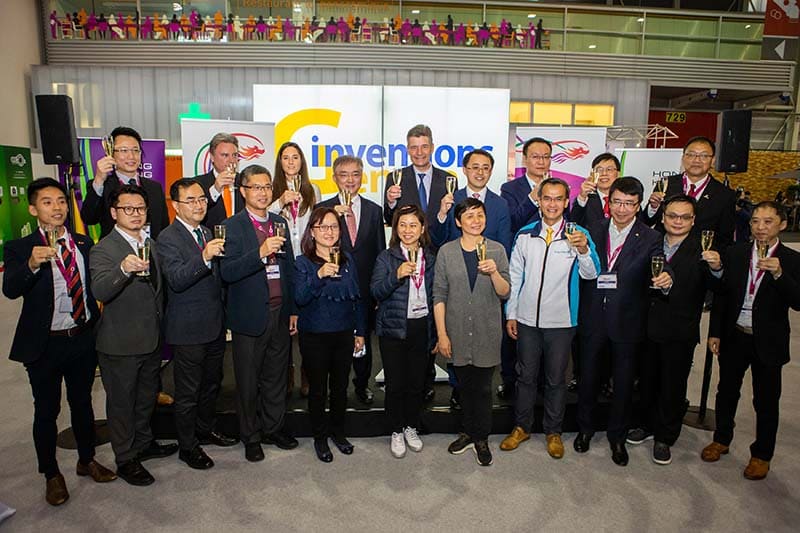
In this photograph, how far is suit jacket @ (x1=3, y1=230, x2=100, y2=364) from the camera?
8.05ft

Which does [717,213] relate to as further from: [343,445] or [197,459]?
[197,459]

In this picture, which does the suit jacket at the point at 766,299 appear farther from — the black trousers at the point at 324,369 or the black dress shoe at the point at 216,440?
the black dress shoe at the point at 216,440

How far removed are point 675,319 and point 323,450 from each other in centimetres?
222

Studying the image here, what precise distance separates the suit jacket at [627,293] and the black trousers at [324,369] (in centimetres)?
148

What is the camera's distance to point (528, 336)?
10.4ft

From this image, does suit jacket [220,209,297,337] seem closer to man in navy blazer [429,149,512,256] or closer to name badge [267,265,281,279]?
name badge [267,265,281,279]

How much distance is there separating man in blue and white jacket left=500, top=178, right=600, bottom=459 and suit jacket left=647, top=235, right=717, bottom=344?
447mm

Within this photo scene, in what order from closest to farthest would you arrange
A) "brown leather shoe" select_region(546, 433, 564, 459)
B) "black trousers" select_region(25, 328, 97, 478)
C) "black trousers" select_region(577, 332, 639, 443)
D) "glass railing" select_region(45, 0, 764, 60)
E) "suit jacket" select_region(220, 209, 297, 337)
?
1. "black trousers" select_region(25, 328, 97, 478)
2. "suit jacket" select_region(220, 209, 297, 337)
3. "black trousers" select_region(577, 332, 639, 443)
4. "brown leather shoe" select_region(546, 433, 564, 459)
5. "glass railing" select_region(45, 0, 764, 60)

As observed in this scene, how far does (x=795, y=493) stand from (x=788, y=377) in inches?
93.5

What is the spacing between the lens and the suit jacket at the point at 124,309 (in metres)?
2.63

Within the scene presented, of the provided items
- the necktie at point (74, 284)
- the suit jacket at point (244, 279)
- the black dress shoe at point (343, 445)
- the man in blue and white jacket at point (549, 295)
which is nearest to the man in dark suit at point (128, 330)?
the necktie at point (74, 284)

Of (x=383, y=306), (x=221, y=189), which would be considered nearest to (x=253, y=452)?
(x=383, y=306)

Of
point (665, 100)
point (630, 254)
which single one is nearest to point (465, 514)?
point (630, 254)

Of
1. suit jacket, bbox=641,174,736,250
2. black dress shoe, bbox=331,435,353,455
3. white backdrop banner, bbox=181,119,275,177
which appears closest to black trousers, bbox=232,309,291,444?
black dress shoe, bbox=331,435,353,455
